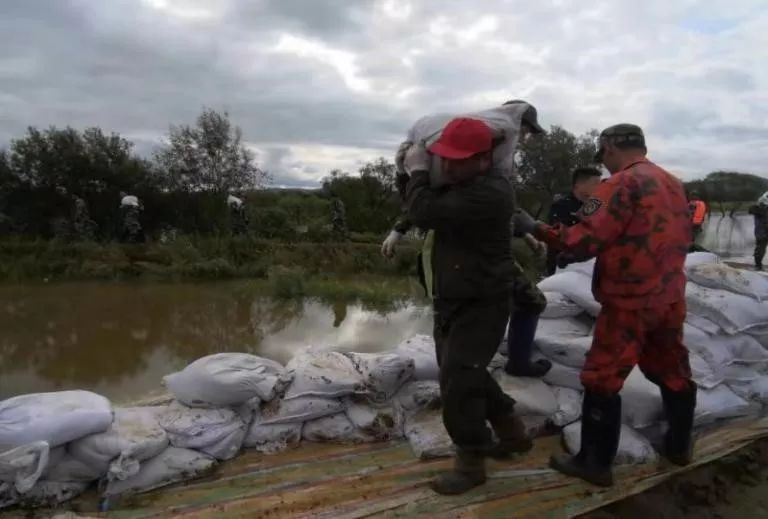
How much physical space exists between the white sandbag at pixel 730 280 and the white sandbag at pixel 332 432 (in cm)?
188

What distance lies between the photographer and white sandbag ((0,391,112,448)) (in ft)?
5.76

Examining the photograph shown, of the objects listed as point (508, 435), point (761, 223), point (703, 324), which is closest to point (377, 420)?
point (508, 435)

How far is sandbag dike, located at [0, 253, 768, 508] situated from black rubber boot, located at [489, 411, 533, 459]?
0.07 m

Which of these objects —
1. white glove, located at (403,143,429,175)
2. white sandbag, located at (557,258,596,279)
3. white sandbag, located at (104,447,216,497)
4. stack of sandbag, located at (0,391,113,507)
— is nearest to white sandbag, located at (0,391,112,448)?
stack of sandbag, located at (0,391,113,507)

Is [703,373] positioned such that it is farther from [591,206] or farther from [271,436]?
[271,436]

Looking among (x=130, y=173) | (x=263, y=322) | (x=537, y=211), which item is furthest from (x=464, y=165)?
(x=537, y=211)

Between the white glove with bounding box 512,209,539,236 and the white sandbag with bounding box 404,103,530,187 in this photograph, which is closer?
the white sandbag with bounding box 404,103,530,187

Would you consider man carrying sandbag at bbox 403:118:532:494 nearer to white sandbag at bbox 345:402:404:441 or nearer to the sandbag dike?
the sandbag dike

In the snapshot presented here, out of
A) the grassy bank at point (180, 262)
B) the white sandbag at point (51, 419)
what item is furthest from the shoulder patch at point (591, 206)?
the grassy bank at point (180, 262)

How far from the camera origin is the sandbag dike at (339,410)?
182 centimetres

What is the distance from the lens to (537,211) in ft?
45.3

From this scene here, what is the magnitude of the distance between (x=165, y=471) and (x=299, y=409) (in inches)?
20.7

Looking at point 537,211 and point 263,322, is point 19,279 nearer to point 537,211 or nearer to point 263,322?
point 263,322

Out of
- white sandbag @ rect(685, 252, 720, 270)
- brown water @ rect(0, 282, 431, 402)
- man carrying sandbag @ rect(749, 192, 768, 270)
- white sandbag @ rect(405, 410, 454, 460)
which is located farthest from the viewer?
man carrying sandbag @ rect(749, 192, 768, 270)
